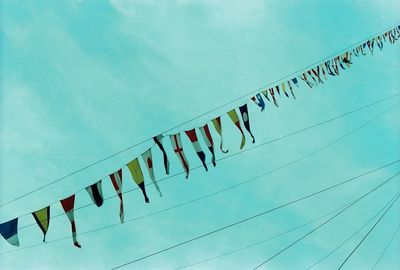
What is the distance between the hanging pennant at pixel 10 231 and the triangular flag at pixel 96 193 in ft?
4.46

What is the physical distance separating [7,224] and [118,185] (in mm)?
2056

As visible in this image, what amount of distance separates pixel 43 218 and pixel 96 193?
102 cm

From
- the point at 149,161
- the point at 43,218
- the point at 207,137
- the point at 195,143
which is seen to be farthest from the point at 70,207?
the point at 207,137

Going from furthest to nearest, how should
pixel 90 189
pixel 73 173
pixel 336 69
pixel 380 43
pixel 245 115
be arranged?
pixel 380 43, pixel 336 69, pixel 245 115, pixel 73 173, pixel 90 189

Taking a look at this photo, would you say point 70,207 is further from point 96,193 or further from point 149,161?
point 149,161

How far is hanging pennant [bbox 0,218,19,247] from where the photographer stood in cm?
663

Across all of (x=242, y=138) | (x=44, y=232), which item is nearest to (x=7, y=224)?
(x=44, y=232)

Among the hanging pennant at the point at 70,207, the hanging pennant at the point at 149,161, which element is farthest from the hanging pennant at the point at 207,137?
the hanging pennant at the point at 70,207

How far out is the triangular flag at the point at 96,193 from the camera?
23.5 ft

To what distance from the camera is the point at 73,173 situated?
7.92 meters

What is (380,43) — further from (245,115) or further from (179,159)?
(179,159)

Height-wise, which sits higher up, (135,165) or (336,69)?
(336,69)

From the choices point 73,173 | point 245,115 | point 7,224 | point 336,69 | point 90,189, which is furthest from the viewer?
point 336,69

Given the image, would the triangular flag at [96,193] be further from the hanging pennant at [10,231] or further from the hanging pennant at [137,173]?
the hanging pennant at [10,231]
